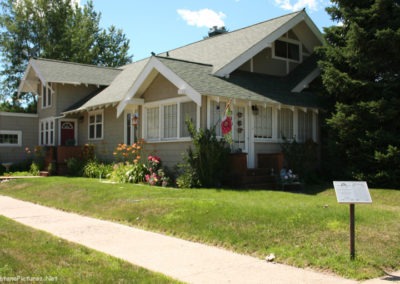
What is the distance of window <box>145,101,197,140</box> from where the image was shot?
15136 millimetres

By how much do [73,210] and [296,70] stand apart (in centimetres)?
1183

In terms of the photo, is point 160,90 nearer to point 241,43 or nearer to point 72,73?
point 241,43

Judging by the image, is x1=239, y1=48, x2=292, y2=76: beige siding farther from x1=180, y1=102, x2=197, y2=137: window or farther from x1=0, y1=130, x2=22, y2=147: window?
x1=0, y1=130, x2=22, y2=147: window

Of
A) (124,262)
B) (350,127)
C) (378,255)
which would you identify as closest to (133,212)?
(124,262)

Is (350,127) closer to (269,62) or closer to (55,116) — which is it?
(269,62)

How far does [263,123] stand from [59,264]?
1103 centimetres

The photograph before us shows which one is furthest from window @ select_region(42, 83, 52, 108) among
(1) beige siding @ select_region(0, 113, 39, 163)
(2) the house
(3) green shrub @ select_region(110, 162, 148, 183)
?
(3) green shrub @ select_region(110, 162, 148, 183)

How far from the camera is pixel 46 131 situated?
25094 mm

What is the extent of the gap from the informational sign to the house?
7.54 metres

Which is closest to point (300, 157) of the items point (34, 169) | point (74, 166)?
point (74, 166)

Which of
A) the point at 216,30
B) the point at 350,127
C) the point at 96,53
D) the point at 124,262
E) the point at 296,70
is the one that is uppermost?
the point at 96,53

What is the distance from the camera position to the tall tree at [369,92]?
523 inches

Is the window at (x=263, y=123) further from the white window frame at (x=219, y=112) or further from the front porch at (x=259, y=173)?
the white window frame at (x=219, y=112)

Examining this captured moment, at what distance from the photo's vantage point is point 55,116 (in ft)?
77.8
